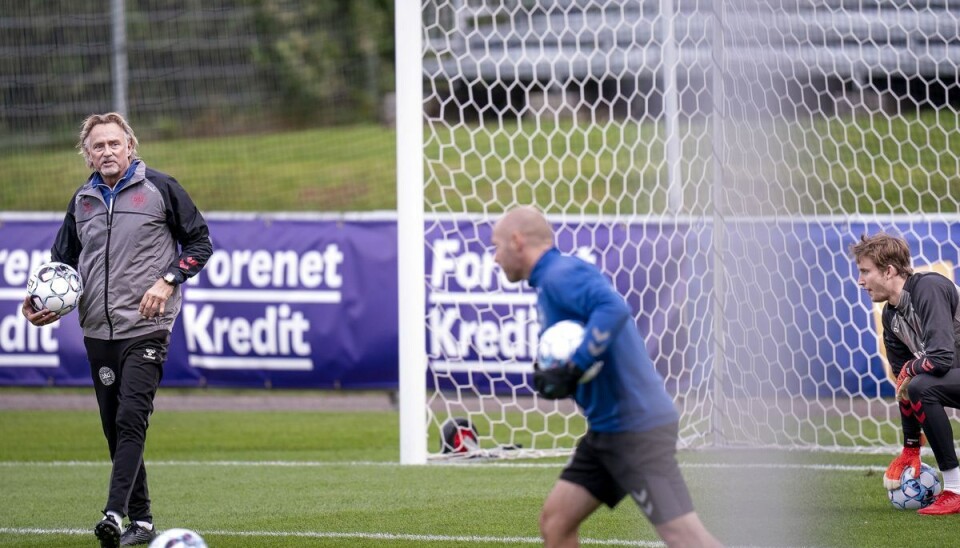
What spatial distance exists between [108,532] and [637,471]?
8.34 feet

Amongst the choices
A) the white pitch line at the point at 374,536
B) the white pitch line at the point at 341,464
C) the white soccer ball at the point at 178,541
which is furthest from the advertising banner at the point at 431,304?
the white soccer ball at the point at 178,541

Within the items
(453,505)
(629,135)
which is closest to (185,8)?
(629,135)

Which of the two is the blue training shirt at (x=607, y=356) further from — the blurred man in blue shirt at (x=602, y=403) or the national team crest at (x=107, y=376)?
the national team crest at (x=107, y=376)

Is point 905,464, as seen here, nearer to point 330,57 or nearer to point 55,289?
point 55,289

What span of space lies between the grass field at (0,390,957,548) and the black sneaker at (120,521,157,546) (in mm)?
297

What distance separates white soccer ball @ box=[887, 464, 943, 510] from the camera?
693cm

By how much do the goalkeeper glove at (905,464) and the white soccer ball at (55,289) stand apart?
4.40 m

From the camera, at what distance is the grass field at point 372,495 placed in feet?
20.3

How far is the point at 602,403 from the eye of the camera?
183 inches

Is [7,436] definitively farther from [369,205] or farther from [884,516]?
[369,205]

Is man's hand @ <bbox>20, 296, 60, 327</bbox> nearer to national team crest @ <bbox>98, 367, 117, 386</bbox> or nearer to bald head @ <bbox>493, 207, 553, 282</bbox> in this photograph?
national team crest @ <bbox>98, 367, 117, 386</bbox>

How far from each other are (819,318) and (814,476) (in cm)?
213

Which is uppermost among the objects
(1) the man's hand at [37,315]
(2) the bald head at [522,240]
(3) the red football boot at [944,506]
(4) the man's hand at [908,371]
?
(2) the bald head at [522,240]

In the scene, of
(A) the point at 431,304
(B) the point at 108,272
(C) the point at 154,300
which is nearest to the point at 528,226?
(C) the point at 154,300
